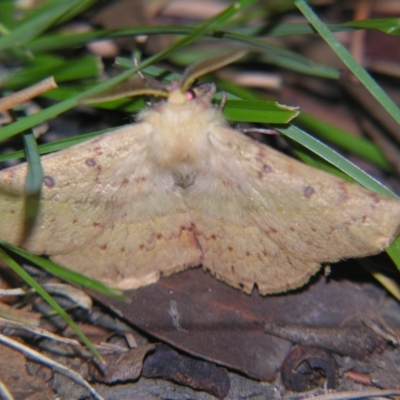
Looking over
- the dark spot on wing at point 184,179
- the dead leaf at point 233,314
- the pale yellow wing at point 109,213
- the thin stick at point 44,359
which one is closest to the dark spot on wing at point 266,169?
the dark spot on wing at point 184,179

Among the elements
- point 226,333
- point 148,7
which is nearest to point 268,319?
point 226,333

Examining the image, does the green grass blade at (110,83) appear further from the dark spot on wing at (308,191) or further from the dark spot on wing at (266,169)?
the dark spot on wing at (308,191)

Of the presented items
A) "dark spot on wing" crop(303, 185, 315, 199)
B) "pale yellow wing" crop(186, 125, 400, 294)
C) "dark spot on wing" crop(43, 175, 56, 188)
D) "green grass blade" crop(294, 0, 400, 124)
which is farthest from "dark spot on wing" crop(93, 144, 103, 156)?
"green grass blade" crop(294, 0, 400, 124)

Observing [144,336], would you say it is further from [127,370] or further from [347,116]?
[347,116]

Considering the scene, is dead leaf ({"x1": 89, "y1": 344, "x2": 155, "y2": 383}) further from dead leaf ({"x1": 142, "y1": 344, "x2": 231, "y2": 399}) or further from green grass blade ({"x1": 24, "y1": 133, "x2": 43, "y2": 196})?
green grass blade ({"x1": 24, "y1": 133, "x2": 43, "y2": 196})

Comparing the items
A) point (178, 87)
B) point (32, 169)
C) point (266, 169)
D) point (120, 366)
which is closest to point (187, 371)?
point (120, 366)

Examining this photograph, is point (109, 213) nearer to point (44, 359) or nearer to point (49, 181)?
point (49, 181)

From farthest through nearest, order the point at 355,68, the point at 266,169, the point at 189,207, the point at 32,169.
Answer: the point at 189,207 → the point at 355,68 → the point at 266,169 → the point at 32,169
